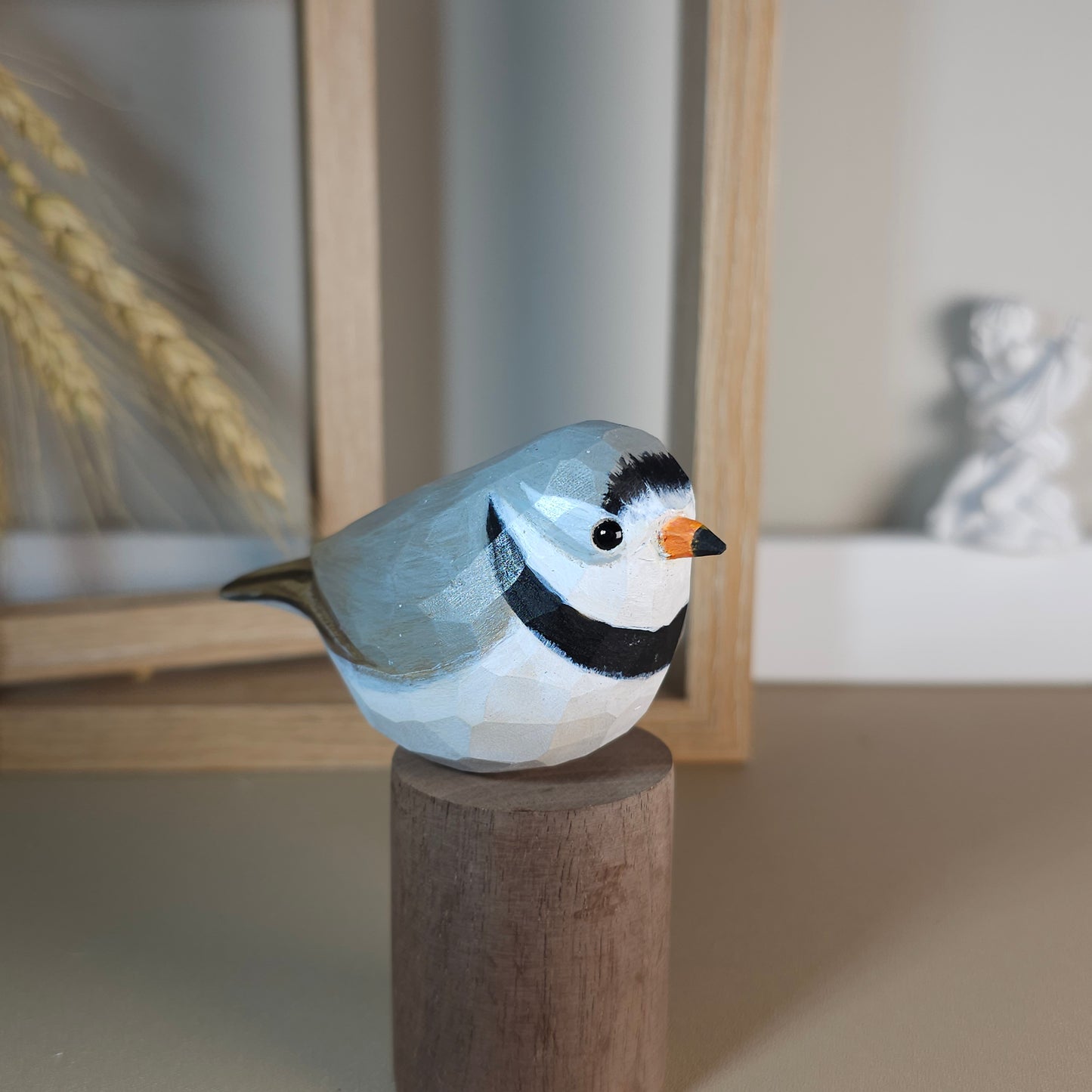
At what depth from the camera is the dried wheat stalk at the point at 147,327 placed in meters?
1.23

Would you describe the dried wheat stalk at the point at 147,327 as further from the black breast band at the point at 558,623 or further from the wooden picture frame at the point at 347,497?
the black breast band at the point at 558,623

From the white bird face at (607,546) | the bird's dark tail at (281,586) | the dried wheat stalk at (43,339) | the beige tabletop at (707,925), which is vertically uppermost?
the dried wheat stalk at (43,339)

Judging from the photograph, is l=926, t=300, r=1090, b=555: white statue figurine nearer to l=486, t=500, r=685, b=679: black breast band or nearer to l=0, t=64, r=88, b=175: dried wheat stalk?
l=486, t=500, r=685, b=679: black breast band

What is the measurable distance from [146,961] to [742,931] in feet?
1.76

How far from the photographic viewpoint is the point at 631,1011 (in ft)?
2.62

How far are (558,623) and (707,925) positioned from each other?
472mm

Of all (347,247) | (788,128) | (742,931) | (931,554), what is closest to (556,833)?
(742,931)

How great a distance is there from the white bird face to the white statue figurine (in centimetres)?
112

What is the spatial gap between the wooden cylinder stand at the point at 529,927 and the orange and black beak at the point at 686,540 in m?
0.18

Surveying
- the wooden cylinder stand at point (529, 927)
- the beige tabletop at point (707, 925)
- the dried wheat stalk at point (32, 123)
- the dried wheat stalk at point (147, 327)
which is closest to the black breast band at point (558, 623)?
the wooden cylinder stand at point (529, 927)

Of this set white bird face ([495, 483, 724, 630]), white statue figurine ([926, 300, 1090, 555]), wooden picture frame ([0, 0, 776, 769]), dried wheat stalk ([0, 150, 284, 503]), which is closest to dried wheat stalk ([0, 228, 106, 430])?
dried wheat stalk ([0, 150, 284, 503])

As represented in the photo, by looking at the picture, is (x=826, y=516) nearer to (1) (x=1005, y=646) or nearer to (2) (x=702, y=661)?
(1) (x=1005, y=646)

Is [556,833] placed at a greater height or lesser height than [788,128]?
lesser

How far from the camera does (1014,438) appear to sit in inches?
66.2
